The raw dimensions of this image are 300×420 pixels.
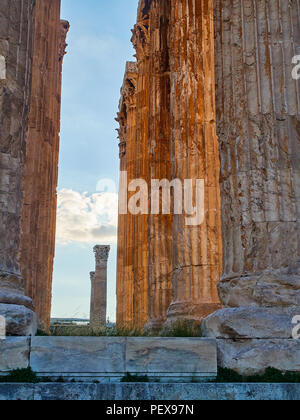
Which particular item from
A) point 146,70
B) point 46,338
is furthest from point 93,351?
point 146,70

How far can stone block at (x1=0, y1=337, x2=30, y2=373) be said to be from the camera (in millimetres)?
7793

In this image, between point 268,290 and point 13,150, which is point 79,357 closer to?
point 268,290

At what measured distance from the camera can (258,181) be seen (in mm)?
9180

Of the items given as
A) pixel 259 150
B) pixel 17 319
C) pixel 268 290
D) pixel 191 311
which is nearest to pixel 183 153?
pixel 191 311

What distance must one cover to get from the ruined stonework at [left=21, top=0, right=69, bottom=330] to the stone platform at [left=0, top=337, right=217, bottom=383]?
968 centimetres

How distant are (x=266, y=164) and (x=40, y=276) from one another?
12449 mm

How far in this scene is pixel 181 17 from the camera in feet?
55.0

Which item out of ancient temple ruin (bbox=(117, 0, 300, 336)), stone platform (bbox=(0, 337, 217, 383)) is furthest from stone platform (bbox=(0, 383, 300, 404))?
ancient temple ruin (bbox=(117, 0, 300, 336))

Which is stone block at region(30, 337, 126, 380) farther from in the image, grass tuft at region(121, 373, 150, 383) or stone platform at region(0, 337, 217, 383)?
grass tuft at region(121, 373, 150, 383)

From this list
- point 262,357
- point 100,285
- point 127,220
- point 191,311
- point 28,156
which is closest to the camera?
point 262,357

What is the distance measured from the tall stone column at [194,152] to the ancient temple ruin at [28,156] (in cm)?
388

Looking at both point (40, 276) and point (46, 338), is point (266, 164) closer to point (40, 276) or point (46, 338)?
point (46, 338)

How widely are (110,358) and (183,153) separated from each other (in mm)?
8451

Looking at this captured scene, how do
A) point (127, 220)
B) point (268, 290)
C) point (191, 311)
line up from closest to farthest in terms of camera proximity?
point (268, 290) → point (191, 311) → point (127, 220)
